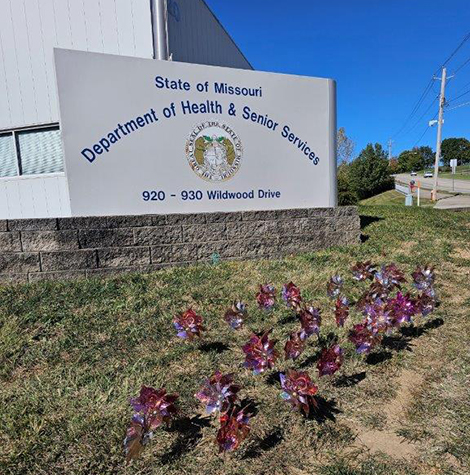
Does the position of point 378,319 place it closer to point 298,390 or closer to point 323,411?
point 323,411

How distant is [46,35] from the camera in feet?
20.8

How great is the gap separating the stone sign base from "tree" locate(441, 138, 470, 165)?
115311mm

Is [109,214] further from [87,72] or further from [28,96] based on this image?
[28,96]

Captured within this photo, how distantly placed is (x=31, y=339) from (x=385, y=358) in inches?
103

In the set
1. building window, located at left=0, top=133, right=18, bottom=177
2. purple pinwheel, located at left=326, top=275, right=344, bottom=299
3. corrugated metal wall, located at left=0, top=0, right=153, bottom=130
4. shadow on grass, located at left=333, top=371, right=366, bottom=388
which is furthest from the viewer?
building window, located at left=0, top=133, right=18, bottom=177

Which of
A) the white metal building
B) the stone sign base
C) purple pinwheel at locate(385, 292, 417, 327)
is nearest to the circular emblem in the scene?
the stone sign base

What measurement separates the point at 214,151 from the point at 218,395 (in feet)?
11.4

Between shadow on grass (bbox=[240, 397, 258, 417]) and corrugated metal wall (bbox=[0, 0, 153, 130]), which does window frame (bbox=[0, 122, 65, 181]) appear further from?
shadow on grass (bbox=[240, 397, 258, 417])

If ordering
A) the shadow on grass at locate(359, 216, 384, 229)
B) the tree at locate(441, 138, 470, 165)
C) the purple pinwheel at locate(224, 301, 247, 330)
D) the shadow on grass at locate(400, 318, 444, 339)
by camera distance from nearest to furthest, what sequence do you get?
1. the purple pinwheel at locate(224, 301, 247, 330)
2. the shadow on grass at locate(400, 318, 444, 339)
3. the shadow on grass at locate(359, 216, 384, 229)
4. the tree at locate(441, 138, 470, 165)

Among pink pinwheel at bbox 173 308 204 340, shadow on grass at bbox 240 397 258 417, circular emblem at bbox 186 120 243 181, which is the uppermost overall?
circular emblem at bbox 186 120 243 181

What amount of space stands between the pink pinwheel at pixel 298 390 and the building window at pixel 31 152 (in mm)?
6110

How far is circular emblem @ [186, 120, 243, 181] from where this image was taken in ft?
15.2

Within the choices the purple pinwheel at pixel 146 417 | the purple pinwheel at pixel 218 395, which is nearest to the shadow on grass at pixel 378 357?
the purple pinwheel at pixel 218 395

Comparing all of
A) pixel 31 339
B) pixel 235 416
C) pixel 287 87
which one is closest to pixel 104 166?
pixel 31 339
